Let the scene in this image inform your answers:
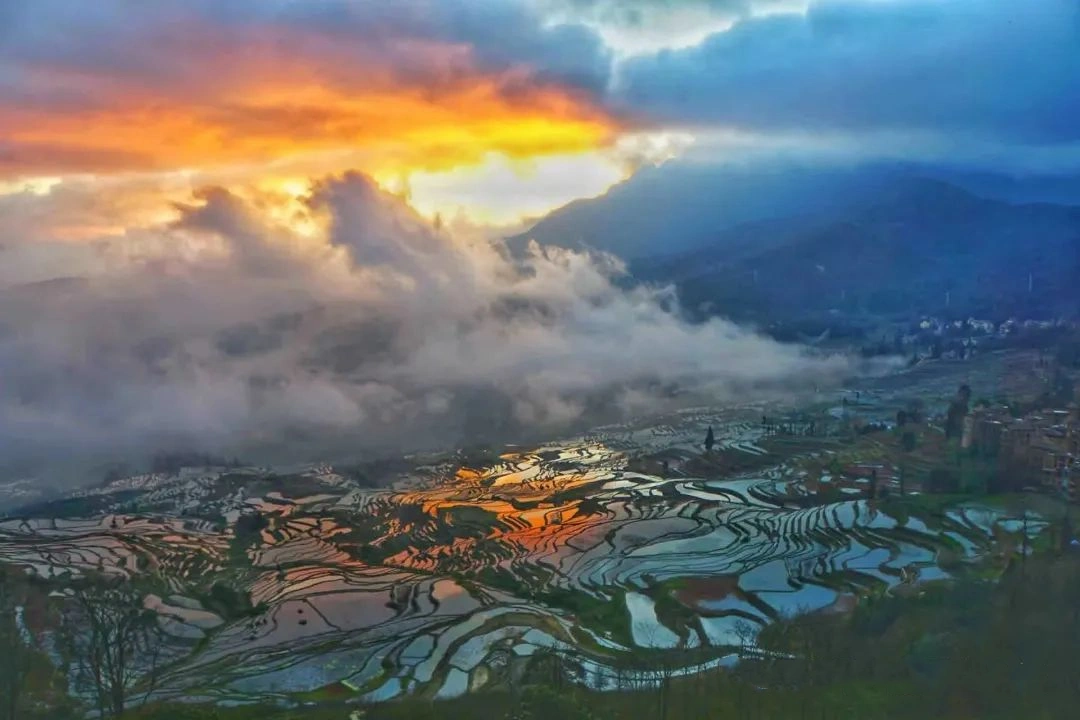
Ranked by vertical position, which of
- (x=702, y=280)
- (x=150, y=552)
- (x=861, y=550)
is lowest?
(x=861, y=550)

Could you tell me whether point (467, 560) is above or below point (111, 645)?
below

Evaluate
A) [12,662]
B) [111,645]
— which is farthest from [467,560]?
[12,662]

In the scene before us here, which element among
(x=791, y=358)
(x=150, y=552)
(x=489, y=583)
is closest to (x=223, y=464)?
(x=150, y=552)

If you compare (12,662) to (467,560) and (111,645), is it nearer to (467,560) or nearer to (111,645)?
(111,645)

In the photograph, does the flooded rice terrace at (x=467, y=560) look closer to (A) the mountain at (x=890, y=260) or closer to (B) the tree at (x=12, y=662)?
(B) the tree at (x=12, y=662)

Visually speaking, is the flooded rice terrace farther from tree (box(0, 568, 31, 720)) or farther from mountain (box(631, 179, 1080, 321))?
mountain (box(631, 179, 1080, 321))

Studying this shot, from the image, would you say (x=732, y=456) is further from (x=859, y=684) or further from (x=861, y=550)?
(x=859, y=684)
